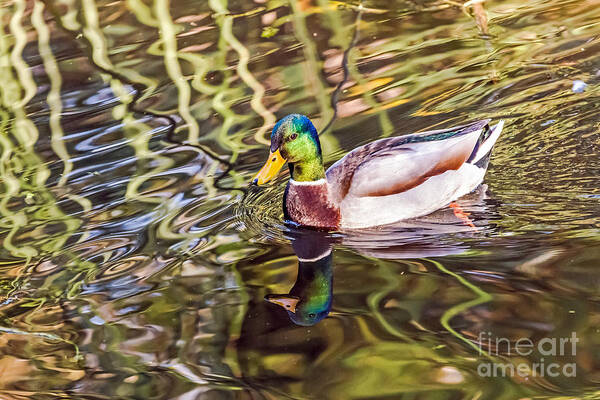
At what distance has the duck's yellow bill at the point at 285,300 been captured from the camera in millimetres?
5016

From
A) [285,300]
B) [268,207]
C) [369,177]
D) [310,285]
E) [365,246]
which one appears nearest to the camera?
[285,300]

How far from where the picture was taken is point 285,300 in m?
5.09

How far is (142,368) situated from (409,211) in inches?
88.7

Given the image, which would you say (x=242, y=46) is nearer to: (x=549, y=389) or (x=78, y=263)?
(x=78, y=263)

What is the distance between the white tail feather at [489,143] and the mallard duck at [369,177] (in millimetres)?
94

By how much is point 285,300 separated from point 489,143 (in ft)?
7.23

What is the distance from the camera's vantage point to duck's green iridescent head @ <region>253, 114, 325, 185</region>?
5992 mm

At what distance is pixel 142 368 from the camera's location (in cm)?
453

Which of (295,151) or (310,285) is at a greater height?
(295,151)

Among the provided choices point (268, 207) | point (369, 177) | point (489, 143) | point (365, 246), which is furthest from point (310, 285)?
point (489, 143)

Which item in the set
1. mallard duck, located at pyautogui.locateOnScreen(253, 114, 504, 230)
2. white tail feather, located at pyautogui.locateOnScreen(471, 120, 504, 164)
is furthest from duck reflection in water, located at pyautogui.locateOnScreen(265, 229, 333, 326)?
white tail feather, located at pyautogui.locateOnScreen(471, 120, 504, 164)

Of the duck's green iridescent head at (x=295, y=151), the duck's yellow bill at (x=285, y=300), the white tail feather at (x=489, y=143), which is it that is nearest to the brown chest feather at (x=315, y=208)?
the duck's green iridescent head at (x=295, y=151)

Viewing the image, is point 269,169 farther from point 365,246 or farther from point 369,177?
point 365,246

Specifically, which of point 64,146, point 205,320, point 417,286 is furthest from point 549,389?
point 64,146
